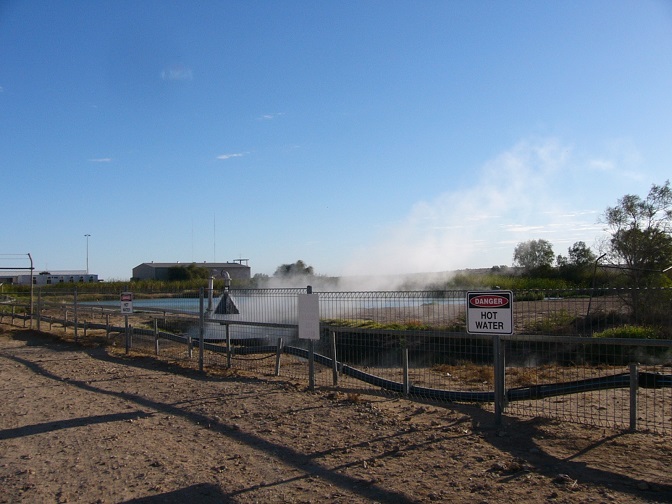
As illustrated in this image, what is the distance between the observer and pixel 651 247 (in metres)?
18.5

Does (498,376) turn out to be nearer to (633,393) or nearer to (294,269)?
(633,393)

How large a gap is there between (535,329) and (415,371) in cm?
311

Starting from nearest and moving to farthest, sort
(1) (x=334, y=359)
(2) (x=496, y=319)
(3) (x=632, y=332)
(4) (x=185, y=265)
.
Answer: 1. (2) (x=496, y=319)
2. (3) (x=632, y=332)
3. (1) (x=334, y=359)
4. (4) (x=185, y=265)

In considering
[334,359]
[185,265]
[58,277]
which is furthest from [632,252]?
[58,277]

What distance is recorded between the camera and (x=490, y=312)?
25.6 ft

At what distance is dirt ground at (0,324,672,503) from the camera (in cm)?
554

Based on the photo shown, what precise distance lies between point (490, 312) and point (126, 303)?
11.6 meters

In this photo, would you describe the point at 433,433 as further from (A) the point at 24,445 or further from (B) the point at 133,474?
(A) the point at 24,445

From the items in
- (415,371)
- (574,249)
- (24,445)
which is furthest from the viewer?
(574,249)

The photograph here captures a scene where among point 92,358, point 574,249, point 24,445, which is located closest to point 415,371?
point 24,445

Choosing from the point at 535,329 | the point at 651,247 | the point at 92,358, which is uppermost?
the point at 651,247

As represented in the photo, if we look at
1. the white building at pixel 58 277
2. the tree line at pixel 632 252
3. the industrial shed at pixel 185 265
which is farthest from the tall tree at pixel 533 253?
the white building at pixel 58 277

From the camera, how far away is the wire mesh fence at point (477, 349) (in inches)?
322

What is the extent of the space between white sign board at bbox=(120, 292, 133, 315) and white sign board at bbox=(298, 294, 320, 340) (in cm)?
755
